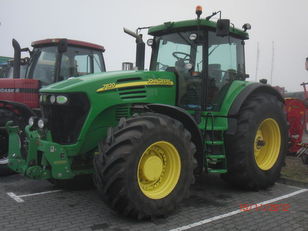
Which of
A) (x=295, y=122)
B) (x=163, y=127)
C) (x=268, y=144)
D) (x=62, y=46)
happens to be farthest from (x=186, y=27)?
(x=295, y=122)

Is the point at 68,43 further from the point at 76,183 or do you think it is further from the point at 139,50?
the point at 76,183

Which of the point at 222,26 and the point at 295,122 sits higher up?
the point at 222,26

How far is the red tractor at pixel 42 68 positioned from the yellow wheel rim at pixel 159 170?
3.13m

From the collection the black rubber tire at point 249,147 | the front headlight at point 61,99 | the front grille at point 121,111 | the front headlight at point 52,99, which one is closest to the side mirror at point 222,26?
the black rubber tire at point 249,147

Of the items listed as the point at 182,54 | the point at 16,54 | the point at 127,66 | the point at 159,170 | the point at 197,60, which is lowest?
the point at 159,170

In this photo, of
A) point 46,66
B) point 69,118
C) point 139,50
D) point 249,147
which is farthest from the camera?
point 46,66

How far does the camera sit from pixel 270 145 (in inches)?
235

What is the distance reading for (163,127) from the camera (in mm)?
4152

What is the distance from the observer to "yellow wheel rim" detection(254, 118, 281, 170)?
5809mm

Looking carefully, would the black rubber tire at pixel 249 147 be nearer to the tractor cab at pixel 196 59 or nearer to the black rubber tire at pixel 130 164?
the tractor cab at pixel 196 59

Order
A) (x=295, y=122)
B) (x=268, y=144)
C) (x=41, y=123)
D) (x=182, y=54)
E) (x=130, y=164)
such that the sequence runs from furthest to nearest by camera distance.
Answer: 1. (x=295, y=122)
2. (x=268, y=144)
3. (x=182, y=54)
4. (x=41, y=123)
5. (x=130, y=164)

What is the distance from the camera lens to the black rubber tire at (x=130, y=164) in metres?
3.81

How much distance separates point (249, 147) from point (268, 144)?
95 centimetres

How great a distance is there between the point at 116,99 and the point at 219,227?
201 centimetres
